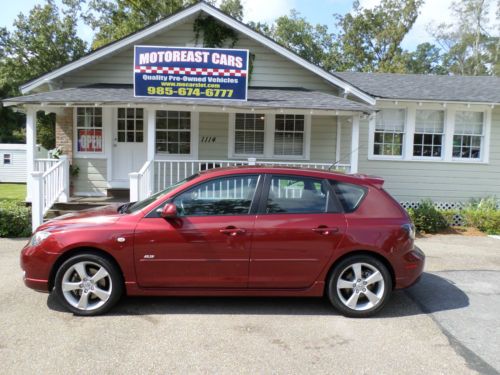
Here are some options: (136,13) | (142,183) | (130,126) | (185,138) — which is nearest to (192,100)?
(142,183)

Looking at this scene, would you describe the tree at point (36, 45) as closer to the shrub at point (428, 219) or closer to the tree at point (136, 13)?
the tree at point (136, 13)

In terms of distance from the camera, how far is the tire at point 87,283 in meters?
4.44

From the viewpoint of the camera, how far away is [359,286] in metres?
4.59

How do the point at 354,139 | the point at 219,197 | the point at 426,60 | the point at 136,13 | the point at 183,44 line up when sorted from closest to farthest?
1. the point at 219,197
2. the point at 354,139
3. the point at 183,44
4. the point at 136,13
5. the point at 426,60

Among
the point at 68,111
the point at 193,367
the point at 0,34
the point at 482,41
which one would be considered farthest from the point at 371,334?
the point at 482,41

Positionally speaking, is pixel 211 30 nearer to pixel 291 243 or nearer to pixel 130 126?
pixel 130 126

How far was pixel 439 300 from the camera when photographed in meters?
5.23

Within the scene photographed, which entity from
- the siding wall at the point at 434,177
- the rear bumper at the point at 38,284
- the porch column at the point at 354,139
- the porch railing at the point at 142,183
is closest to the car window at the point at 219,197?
the rear bumper at the point at 38,284

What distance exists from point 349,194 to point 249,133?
24.3 ft

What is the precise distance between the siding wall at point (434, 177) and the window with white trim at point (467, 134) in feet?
1.04

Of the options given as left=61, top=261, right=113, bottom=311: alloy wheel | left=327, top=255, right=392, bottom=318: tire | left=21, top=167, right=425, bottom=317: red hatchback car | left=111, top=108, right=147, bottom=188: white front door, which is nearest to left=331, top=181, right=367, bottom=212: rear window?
left=21, top=167, right=425, bottom=317: red hatchback car

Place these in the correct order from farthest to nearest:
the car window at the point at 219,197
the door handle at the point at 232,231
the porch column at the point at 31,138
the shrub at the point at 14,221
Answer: the porch column at the point at 31,138 → the shrub at the point at 14,221 → the car window at the point at 219,197 → the door handle at the point at 232,231

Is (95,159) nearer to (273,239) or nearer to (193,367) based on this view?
(273,239)

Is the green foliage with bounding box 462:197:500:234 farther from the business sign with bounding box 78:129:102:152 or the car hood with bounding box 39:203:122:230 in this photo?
the business sign with bounding box 78:129:102:152
